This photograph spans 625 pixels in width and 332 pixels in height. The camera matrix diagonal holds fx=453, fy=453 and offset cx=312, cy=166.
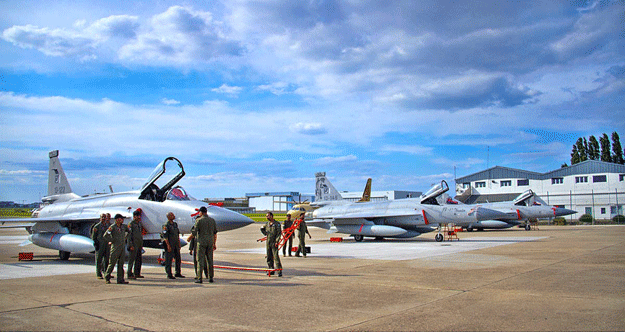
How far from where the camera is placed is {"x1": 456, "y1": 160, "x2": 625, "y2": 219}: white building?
51.1 meters

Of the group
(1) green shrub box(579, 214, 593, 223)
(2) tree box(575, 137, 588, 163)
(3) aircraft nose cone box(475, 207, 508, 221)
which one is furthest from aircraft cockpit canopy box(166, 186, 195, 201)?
(2) tree box(575, 137, 588, 163)

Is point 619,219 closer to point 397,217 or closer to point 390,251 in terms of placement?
point 397,217

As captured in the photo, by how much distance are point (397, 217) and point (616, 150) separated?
61708 mm

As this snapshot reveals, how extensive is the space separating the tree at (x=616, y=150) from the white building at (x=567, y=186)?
60.3 ft

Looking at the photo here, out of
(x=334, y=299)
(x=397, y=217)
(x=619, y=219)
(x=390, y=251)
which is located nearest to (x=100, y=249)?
(x=334, y=299)

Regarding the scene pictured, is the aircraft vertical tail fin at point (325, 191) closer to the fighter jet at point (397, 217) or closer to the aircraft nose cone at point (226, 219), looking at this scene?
the fighter jet at point (397, 217)

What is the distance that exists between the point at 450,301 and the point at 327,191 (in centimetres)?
2402

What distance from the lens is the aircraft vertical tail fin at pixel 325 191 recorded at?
30.9 meters

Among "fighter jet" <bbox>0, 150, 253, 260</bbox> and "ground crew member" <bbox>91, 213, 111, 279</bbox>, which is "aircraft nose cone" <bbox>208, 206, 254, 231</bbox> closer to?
"fighter jet" <bbox>0, 150, 253, 260</bbox>

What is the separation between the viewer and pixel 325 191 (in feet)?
102

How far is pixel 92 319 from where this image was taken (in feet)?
19.0

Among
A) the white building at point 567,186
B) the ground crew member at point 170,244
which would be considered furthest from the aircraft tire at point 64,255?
the white building at point 567,186

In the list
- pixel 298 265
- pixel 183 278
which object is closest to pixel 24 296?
pixel 183 278

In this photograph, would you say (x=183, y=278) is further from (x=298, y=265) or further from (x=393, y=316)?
(x=393, y=316)
